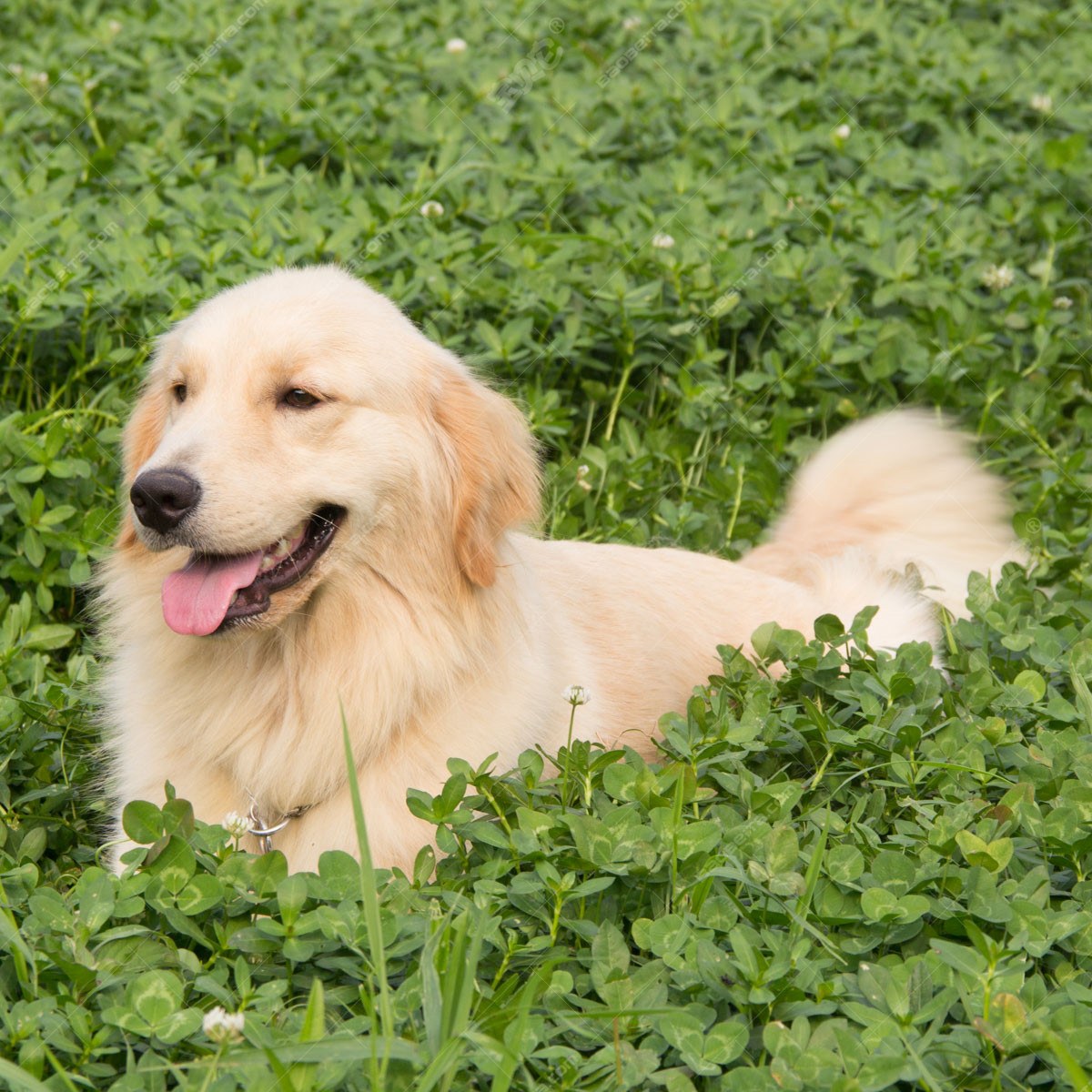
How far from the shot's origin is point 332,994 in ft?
7.73

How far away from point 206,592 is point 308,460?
1.15 feet

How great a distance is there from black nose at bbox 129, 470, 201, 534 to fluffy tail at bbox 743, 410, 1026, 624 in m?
2.04

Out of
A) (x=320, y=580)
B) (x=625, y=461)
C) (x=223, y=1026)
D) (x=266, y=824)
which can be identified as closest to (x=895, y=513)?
(x=625, y=461)

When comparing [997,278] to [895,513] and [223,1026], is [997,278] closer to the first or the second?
[895,513]

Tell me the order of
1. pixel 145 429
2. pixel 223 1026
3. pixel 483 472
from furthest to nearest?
pixel 145 429 < pixel 483 472 < pixel 223 1026

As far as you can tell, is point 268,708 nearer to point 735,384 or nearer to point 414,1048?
point 414,1048

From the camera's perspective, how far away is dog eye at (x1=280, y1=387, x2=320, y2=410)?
3002 mm

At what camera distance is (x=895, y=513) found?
14.0ft

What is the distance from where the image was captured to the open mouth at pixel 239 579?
9.46ft

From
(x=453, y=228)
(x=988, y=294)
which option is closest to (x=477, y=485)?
(x=453, y=228)

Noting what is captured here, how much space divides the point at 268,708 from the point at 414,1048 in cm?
108

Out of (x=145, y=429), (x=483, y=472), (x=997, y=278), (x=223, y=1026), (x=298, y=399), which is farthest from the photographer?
(x=997, y=278)

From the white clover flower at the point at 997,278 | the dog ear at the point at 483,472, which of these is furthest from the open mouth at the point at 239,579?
the white clover flower at the point at 997,278

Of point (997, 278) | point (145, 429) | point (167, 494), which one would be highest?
point (167, 494)
